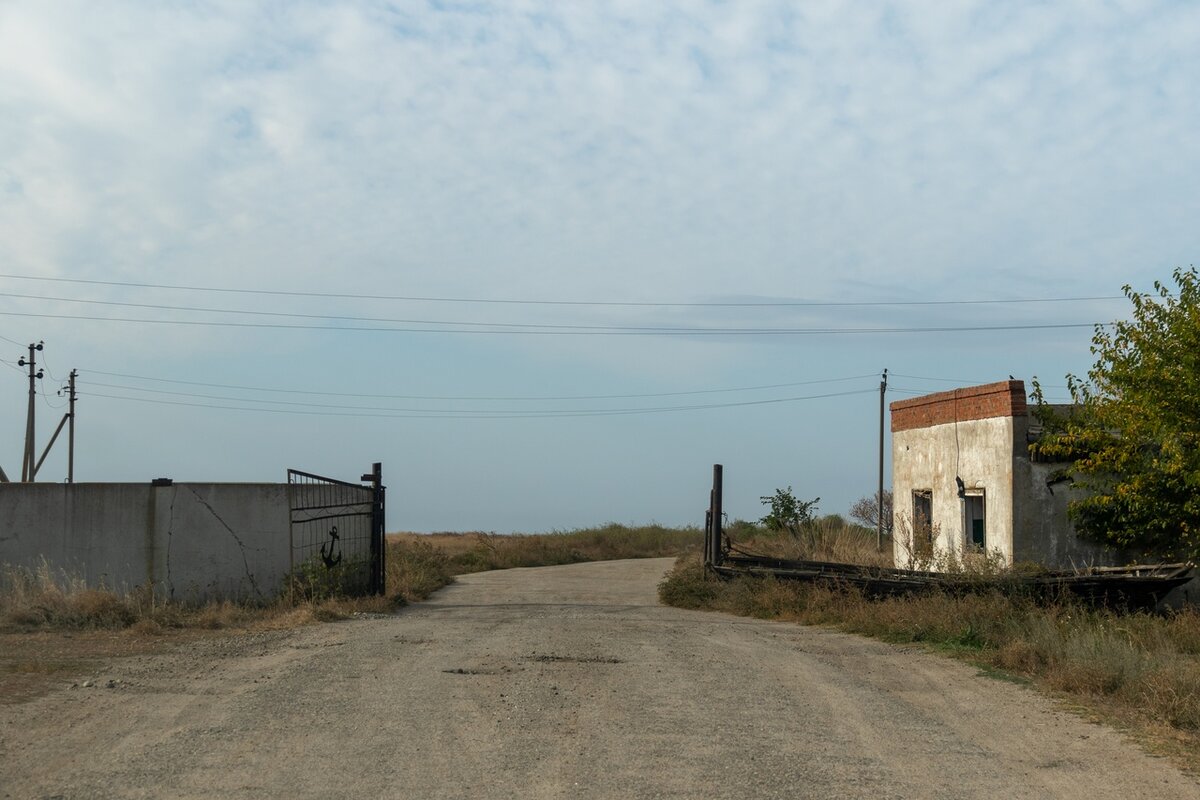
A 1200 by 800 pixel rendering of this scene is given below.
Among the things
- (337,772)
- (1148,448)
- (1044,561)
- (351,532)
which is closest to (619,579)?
(351,532)

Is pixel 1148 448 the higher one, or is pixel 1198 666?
pixel 1148 448

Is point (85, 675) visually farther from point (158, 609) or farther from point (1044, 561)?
point (1044, 561)

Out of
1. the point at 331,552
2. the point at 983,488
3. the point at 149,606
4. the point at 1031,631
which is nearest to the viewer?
the point at 1031,631

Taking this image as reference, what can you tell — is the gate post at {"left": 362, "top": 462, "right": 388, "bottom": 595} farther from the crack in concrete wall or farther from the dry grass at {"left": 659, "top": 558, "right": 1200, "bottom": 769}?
the dry grass at {"left": 659, "top": 558, "right": 1200, "bottom": 769}

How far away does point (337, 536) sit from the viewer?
20.2 meters

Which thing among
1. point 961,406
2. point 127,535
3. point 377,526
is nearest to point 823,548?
point 961,406

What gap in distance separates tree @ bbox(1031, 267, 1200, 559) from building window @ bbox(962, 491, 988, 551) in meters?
1.78

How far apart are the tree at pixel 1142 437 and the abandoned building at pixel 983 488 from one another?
1.28 ft

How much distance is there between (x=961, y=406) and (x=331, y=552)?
12.2 meters

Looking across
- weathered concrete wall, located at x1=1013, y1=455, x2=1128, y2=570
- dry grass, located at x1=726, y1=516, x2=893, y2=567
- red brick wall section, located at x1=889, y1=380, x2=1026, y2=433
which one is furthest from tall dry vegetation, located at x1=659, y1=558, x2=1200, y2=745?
red brick wall section, located at x1=889, y1=380, x2=1026, y2=433

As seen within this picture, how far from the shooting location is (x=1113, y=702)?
10148 millimetres

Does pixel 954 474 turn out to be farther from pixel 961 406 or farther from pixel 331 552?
pixel 331 552

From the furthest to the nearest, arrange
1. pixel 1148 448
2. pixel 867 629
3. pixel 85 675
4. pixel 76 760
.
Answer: pixel 1148 448
pixel 867 629
pixel 85 675
pixel 76 760

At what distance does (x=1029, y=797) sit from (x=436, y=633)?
962cm
